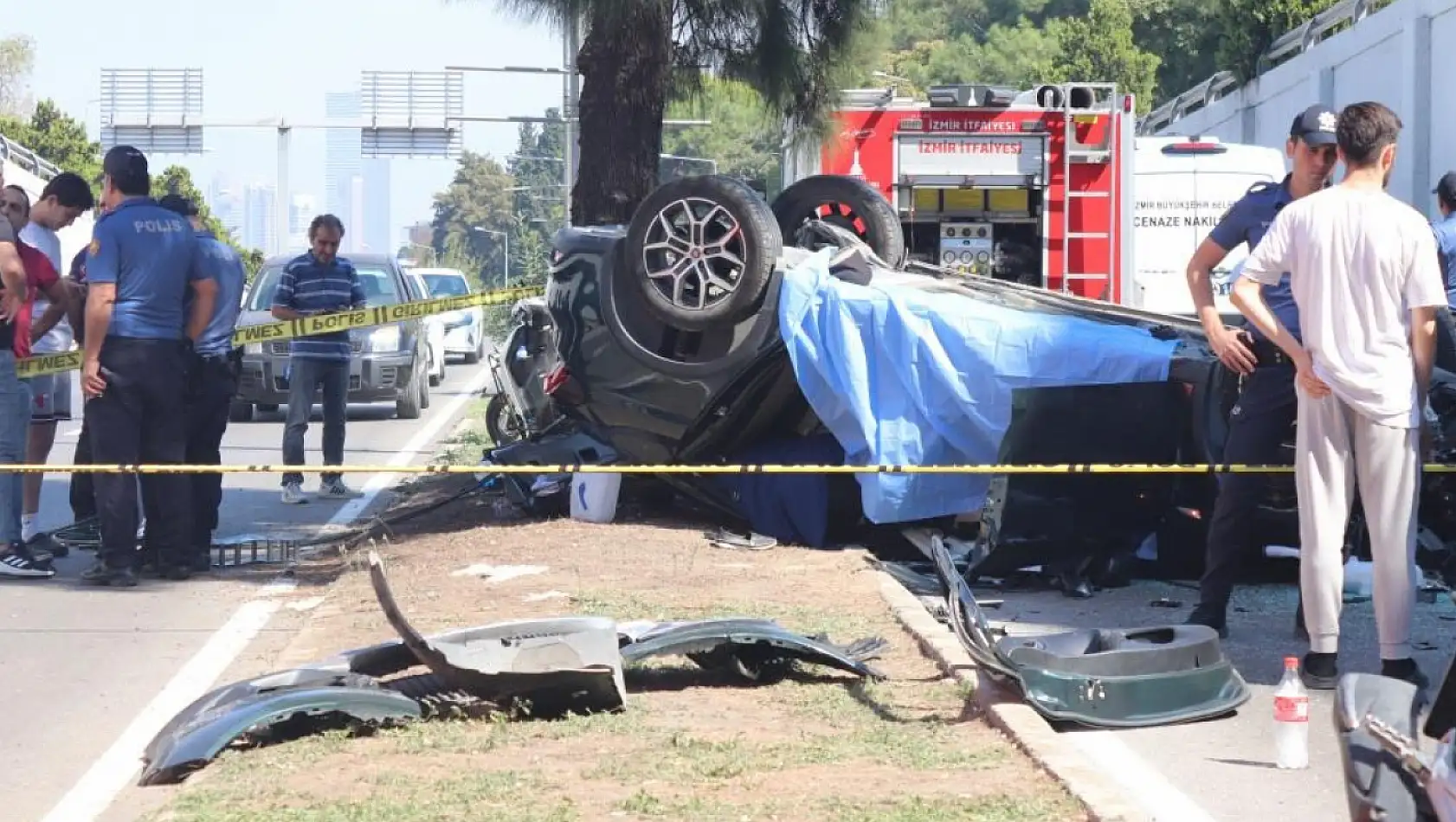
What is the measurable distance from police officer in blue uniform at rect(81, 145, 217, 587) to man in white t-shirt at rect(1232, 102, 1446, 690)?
17.2 ft

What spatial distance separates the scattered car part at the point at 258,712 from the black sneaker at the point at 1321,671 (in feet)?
9.52

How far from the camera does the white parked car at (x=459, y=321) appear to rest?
30.0 metres

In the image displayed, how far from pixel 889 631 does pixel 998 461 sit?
5.15 feet

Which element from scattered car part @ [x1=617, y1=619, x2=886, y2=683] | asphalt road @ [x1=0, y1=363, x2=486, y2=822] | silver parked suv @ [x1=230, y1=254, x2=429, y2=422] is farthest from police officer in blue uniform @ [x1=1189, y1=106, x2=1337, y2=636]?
silver parked suv @ [x1=230, y1=254, x2=429, y2=422]

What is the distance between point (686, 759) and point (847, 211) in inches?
260

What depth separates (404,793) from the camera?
5.23 m

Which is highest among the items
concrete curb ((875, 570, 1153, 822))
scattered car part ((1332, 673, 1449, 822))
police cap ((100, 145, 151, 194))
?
police cap ((100, 145, 151, 194))

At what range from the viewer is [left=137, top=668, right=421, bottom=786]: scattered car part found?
567cm

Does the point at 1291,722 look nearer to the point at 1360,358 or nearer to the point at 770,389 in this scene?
the point at 1360,358

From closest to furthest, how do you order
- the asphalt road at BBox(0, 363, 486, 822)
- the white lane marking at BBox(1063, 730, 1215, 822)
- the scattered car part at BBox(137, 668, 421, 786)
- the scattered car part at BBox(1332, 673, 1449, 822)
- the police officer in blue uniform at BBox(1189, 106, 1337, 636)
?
the scattered car part at BBox(1332, 673, 1449, 822) → the white lane marking at BBox(1063, 730, 1215, 822) → the scattered car part at BBox(137, 668, 421, 786) → the asphalt road at BBox(0, 363, 486, 822) → the police officer in blue uniform at BBox(1189, 106, 1337, 636)

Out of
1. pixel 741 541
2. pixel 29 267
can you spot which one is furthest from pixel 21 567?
pixel 741 541

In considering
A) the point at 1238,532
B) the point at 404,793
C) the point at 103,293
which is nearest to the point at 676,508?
the point at 103,293

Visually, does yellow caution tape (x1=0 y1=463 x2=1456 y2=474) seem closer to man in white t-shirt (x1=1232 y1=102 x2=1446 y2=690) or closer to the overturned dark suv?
the overturned dark suv

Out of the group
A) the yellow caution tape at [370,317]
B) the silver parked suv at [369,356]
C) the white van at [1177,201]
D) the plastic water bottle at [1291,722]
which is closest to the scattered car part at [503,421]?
the yellow caution tape at [370,317]
